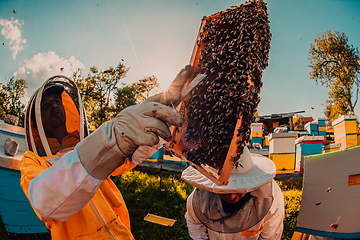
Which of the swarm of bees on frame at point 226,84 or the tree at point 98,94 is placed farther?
the tree at point 98,94

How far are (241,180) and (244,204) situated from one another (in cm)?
61

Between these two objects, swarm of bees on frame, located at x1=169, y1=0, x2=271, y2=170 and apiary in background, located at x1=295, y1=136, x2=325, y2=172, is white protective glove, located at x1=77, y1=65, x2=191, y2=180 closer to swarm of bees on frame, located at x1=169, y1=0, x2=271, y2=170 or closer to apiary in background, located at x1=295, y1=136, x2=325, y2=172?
swarm of bees on frame, located at x1=169, y1=0, x2=271, y2=170

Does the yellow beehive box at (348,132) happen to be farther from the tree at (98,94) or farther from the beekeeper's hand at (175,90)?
the tree at (98,94)

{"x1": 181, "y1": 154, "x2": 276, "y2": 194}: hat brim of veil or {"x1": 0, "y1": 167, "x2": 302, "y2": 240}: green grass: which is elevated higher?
{"x1": 181, "y1": 154, "x2": 276, "y2": 194}: hat brim of veil

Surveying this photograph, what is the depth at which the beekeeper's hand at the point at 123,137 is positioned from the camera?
162 cm

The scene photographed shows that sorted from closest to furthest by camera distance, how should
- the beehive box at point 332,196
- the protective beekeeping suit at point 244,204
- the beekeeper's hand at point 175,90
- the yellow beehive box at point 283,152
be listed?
1. the beekeeper's hand at point 175,90
2. the beehive box at point 332,196
3. the protective beekeeping suit at point 244,204
4. the yellow beehive box at point 283,152

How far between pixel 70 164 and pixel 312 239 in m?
3.55

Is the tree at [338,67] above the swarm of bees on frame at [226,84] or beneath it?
above

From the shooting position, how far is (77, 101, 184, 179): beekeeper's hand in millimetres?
1623

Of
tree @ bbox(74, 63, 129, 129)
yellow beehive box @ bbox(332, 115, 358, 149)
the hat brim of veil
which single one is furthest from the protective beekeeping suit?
tree @ bbox(74, 63, 129, 129)

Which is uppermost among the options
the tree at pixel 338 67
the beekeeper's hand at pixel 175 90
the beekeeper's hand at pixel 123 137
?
the tree at pixel 338 67

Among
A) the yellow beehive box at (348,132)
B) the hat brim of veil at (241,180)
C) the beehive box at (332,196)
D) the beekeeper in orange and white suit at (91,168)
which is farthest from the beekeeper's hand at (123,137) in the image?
the yellow beehive box at (348,132)

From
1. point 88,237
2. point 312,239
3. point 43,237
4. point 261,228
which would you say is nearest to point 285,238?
point 312,239

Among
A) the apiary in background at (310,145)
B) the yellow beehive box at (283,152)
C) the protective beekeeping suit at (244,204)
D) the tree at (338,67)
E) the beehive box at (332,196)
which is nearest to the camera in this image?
the beehive box at (332,196)
